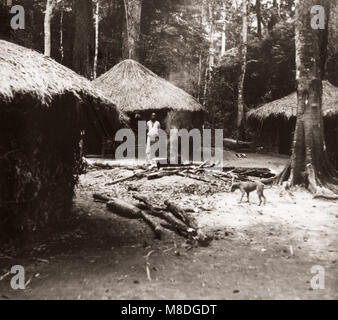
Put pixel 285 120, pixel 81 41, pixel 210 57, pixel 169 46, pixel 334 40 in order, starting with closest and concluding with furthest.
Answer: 1. pixel 334 40
2. pixel 285 120
3. pixel 81 41
4. pixel 169 46
5. pixel 210 57

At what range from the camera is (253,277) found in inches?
205

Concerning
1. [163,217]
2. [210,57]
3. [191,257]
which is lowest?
[191,257]

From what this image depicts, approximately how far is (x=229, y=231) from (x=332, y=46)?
51.5ft

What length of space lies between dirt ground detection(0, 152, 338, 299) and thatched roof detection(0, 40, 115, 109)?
7.25 ft

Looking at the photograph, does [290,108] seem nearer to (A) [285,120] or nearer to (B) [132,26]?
(A) [285,120]

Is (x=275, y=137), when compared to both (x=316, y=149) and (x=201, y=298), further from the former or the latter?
(x=201, y=298)

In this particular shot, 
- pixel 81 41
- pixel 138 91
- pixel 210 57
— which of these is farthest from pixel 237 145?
pixel 210 57

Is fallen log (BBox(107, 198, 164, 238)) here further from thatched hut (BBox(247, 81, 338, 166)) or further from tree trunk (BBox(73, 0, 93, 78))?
tree trunk (BBox(73, 0, 93, 78))

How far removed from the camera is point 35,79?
604 centimetres

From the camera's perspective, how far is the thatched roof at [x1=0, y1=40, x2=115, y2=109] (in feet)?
18.2

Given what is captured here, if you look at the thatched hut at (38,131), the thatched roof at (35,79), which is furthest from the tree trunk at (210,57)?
the thatched roof at (35,79)

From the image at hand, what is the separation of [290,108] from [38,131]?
14.6 meters

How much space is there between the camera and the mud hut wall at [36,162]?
6089 mm

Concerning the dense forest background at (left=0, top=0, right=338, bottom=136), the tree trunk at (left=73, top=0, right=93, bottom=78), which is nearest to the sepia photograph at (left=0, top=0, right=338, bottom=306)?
the tree trunk at (left=73, top=0, right=93, bottom=78)
